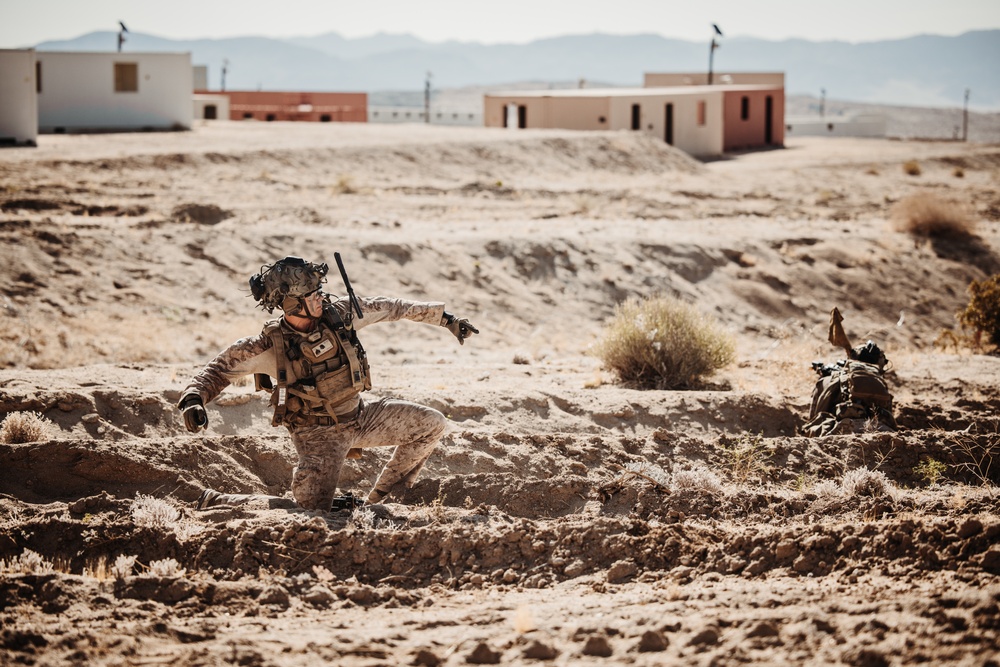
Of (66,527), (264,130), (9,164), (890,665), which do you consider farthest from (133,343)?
(264,130)

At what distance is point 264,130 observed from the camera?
33.3m

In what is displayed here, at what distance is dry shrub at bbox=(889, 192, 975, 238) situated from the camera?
19094mm

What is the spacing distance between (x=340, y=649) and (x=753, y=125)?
41.5 m

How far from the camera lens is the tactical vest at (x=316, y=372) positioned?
5.50 meters

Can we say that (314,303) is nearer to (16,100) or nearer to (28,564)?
(28,564)

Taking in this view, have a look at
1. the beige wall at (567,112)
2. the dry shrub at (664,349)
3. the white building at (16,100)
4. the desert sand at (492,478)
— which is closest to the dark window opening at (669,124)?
the beige wall at (567,112)

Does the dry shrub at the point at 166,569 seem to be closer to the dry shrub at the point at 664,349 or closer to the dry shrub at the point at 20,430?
the dry shrub at the point at 20,430

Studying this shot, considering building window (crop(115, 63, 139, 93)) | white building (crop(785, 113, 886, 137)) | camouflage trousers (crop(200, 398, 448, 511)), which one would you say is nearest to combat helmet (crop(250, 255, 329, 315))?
camouflage trousers (crop(200, 398, 448, 511))

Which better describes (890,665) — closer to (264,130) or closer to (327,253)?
(327,253)

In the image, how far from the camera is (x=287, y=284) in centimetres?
539

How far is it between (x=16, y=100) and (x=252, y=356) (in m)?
22.6

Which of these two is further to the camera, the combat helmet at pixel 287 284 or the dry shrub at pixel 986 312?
the dry shrub at pixel 986 312

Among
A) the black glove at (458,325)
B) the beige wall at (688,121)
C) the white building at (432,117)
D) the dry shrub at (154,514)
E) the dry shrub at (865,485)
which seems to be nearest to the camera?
the dry shrub at (154,514)

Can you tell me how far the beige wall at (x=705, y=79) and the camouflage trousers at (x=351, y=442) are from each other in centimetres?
5260
